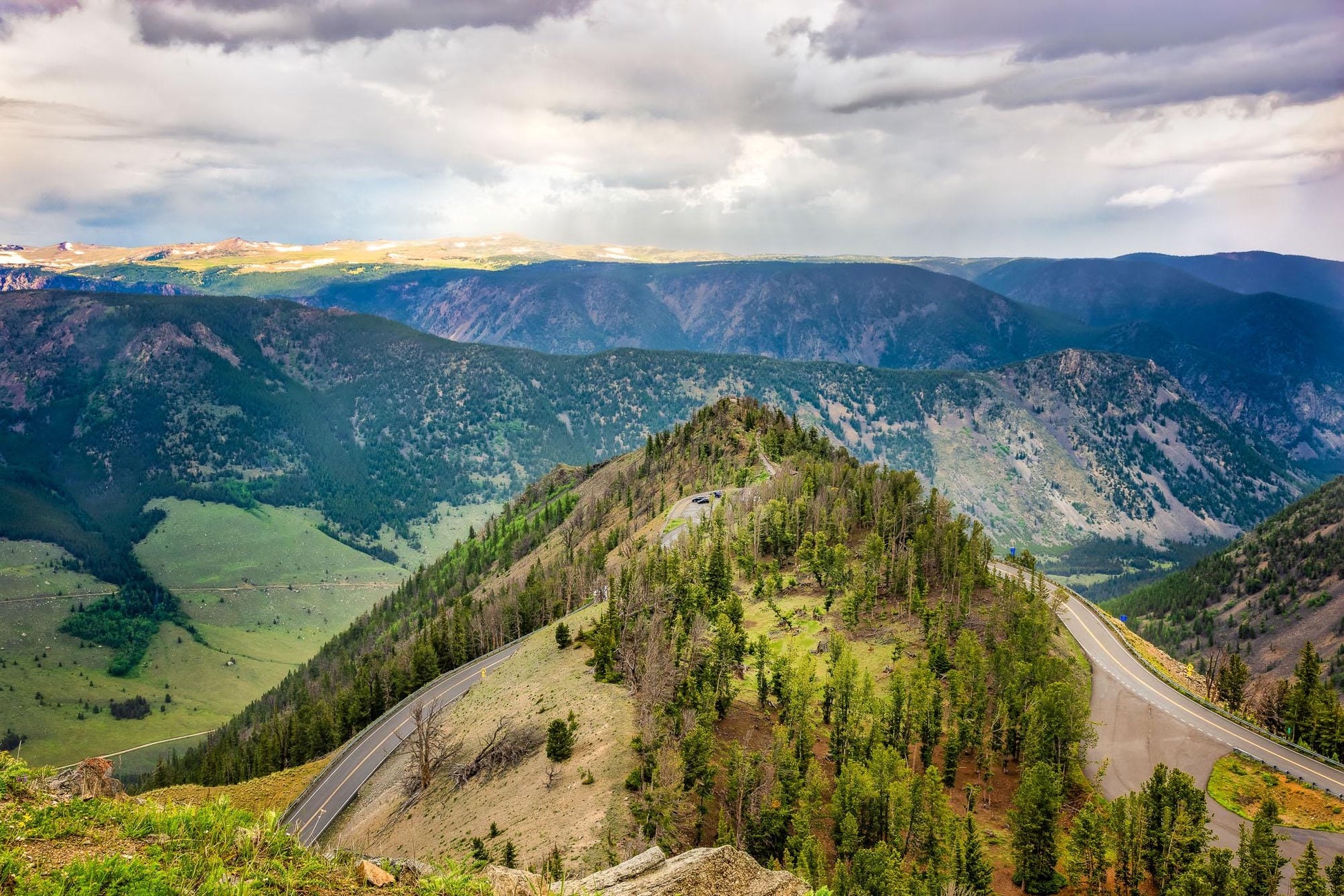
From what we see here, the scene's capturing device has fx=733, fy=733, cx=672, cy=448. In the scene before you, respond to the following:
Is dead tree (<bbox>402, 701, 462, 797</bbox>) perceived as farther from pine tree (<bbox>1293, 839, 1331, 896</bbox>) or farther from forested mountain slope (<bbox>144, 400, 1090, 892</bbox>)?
pine tree (<bbox>1293, 839, 1331, 896</bbox>)

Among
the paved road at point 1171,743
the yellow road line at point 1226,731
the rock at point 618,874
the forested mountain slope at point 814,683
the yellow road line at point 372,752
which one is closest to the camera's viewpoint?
the rock at point 618,874

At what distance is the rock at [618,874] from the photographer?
28391mm

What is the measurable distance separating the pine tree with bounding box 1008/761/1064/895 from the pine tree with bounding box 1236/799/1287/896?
13101 millimetres

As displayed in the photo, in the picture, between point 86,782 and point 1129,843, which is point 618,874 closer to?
point 86,782

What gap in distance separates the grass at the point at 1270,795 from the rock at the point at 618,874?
77090 millimetres

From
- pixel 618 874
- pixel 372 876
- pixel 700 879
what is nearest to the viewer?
pixel 372 876

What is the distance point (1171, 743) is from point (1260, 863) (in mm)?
35885

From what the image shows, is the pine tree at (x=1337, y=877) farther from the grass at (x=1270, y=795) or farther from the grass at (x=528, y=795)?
the grass at (x=528, y=795)

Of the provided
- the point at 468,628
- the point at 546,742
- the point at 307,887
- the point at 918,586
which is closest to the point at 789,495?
the point at 918,586

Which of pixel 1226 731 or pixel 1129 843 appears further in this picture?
pixel 1226 731

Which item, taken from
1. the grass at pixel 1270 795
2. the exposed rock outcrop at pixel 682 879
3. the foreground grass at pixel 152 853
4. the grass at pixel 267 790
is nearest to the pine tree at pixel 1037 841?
the grass at pixel 1270 795

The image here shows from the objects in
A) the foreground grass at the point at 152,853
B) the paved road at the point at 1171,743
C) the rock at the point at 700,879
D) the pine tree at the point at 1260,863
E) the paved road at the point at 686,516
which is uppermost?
the foreground grass at the point at 152,853

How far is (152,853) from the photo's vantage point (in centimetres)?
2531

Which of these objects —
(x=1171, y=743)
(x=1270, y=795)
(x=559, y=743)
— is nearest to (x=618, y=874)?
(x=559, y=743)
